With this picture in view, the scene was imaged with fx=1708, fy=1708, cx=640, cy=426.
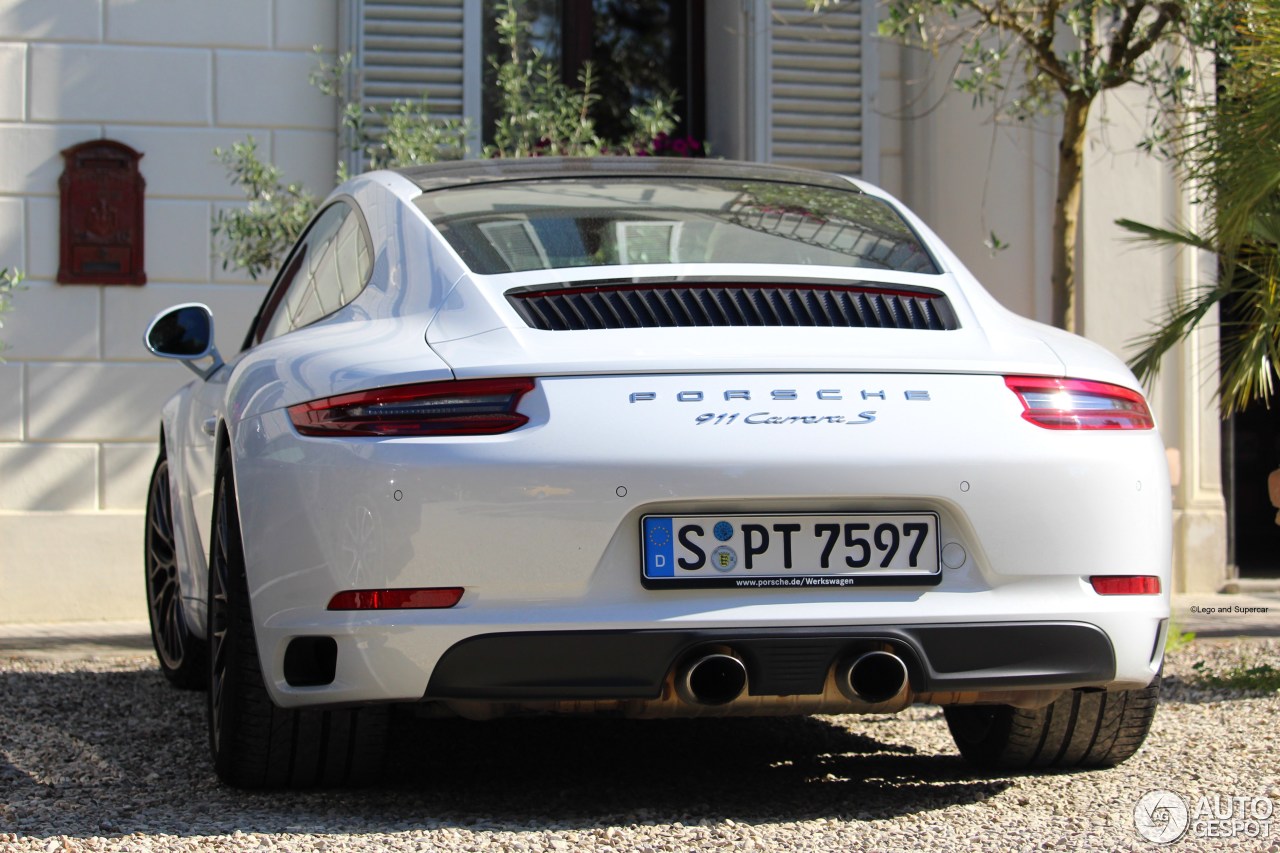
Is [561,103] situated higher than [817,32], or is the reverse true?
[817,32]

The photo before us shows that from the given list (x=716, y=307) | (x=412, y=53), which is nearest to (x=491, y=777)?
(x=716, y=307)

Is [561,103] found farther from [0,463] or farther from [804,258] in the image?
[804,258]

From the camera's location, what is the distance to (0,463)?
8.45 m

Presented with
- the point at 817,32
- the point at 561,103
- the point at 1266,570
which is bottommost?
the point at 1266,570

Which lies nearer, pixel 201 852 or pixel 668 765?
pixel 201 852

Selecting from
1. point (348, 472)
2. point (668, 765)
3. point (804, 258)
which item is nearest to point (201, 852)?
point (348, 472)

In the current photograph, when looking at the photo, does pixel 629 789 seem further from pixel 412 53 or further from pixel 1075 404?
pixel 412 53

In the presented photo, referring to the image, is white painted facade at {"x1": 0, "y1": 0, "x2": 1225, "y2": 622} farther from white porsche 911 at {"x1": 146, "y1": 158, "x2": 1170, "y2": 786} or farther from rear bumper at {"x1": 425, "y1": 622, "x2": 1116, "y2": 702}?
rear bumper at {"x1": 425, "y1": 622, "x2": 1116, "y2": 702}

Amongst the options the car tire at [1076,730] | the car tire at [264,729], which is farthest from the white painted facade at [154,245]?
the car tire at [264,729]

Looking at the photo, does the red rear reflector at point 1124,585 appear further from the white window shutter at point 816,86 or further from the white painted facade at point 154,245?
the white window shutter at point 816,86

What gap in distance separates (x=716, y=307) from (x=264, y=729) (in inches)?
50.8

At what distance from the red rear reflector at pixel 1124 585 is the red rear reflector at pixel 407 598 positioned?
1255 mm

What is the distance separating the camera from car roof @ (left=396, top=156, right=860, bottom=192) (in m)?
4.17

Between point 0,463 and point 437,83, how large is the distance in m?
2.94
